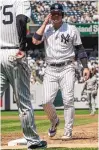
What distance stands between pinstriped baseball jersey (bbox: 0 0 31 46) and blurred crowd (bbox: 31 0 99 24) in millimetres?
29385

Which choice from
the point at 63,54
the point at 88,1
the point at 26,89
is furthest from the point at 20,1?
the point at 88,1

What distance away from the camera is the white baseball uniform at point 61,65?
8883 millimetres

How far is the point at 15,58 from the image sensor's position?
595cm

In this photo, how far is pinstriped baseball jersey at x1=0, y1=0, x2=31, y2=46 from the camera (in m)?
5.97

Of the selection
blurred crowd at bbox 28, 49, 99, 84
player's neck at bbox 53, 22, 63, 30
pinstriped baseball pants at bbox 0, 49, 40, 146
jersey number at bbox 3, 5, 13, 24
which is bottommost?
blurred crowd at bbox 28, 49, 99, 84

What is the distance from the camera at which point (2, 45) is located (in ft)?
20.0

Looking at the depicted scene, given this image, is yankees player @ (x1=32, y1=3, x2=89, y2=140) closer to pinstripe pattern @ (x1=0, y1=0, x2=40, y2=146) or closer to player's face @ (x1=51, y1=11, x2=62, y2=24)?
player's face @ (x1=51, y1=11, x2=62, y2=24)

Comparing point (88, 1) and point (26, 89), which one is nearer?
point (26, 89)

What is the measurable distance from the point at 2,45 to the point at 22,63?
307mm

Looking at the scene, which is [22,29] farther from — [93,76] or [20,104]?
[93,76]

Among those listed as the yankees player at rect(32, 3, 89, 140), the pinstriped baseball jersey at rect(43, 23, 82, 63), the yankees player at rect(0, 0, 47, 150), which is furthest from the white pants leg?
the yankees player at rect(0, 0, 47, 150)

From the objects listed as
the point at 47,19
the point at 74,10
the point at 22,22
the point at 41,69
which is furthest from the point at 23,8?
the point at 74,10

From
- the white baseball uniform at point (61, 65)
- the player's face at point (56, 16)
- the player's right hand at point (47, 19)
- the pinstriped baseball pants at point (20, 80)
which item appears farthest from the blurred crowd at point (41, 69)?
the pinstriped baseball pants at point (20, 80)

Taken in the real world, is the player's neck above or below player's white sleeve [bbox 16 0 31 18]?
below
